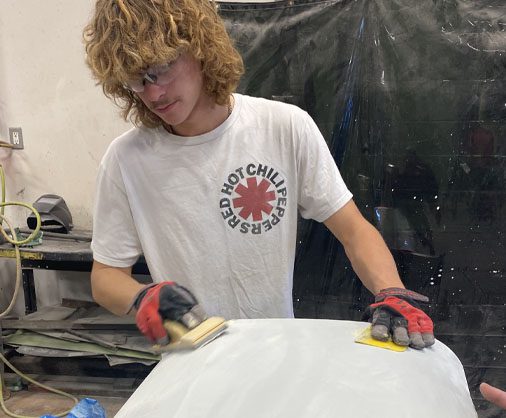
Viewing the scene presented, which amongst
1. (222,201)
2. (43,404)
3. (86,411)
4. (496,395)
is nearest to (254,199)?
(222,201)

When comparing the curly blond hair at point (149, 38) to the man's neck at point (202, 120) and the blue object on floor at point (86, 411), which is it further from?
the blue object on floor at point (86, 411)

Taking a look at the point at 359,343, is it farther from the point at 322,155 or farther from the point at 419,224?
the point at 419,224

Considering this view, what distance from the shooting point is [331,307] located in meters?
1.83

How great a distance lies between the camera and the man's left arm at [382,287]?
2.13 ft

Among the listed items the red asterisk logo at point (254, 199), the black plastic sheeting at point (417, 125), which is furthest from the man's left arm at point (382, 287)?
the black plastic sheeting at point (417, 125)

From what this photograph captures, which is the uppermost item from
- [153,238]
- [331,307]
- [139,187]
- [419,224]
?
[139,187]

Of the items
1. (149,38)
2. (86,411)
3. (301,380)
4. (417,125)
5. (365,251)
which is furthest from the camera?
(417,125)

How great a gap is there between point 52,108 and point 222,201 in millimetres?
1620

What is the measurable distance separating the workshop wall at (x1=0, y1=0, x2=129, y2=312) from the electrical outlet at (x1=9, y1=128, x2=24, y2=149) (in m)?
0.02

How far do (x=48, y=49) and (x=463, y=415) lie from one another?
2.25 meters

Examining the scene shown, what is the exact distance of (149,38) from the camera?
804 millimetres

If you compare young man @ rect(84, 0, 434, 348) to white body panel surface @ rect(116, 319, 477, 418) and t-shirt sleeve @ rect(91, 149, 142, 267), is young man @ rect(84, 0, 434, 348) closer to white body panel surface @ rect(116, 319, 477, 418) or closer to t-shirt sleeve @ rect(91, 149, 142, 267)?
t-shirt sleeve @ rect(91, 149, 142, 267)

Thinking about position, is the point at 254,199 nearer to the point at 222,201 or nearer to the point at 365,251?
the point at 222,201

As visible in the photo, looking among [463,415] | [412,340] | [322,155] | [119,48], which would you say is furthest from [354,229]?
[119,48]
